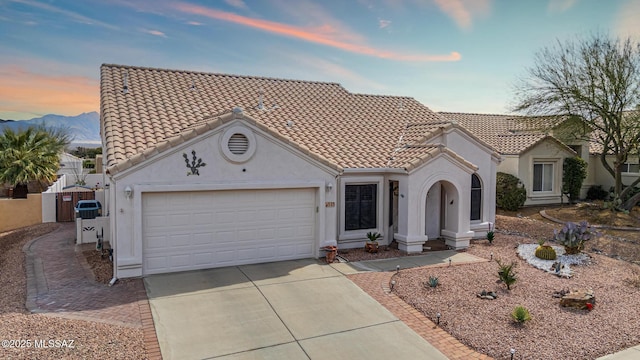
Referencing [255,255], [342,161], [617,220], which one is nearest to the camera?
[255,255]

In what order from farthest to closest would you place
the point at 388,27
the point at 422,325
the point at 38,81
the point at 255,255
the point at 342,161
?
the point at 38,81 < the point at 388,27 < the point at 342,161 < the point at 255,255 < the point at 422,325

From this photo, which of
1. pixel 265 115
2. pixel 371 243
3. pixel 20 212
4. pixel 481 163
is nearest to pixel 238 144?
pixel 265 115

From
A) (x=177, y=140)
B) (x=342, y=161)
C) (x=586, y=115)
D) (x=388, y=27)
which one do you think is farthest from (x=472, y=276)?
(x=586, y=115)

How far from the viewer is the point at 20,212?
21.7 metres

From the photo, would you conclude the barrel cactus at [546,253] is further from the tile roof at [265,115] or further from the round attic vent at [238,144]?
the round attic vent at [238,144]

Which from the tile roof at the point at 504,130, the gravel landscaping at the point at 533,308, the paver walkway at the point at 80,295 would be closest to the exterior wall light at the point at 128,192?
the paver walkway at the point at 80,295

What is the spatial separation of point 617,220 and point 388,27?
53.0 ft

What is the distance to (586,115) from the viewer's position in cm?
2422

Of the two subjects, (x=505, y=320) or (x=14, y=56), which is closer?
(x=505, y=320)

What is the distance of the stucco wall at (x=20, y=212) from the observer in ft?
71.0

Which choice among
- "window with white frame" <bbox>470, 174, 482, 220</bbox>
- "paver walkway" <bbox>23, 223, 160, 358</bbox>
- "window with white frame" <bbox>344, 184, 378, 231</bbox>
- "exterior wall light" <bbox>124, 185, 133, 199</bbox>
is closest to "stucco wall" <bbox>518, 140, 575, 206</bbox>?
"window with white frame" <bbox>470, 174, 482, 220</bbox>

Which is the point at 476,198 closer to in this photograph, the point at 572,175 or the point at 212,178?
the point at 212,178

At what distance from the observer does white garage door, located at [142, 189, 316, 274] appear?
11.9 m

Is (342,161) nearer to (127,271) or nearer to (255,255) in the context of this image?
(255,255)
